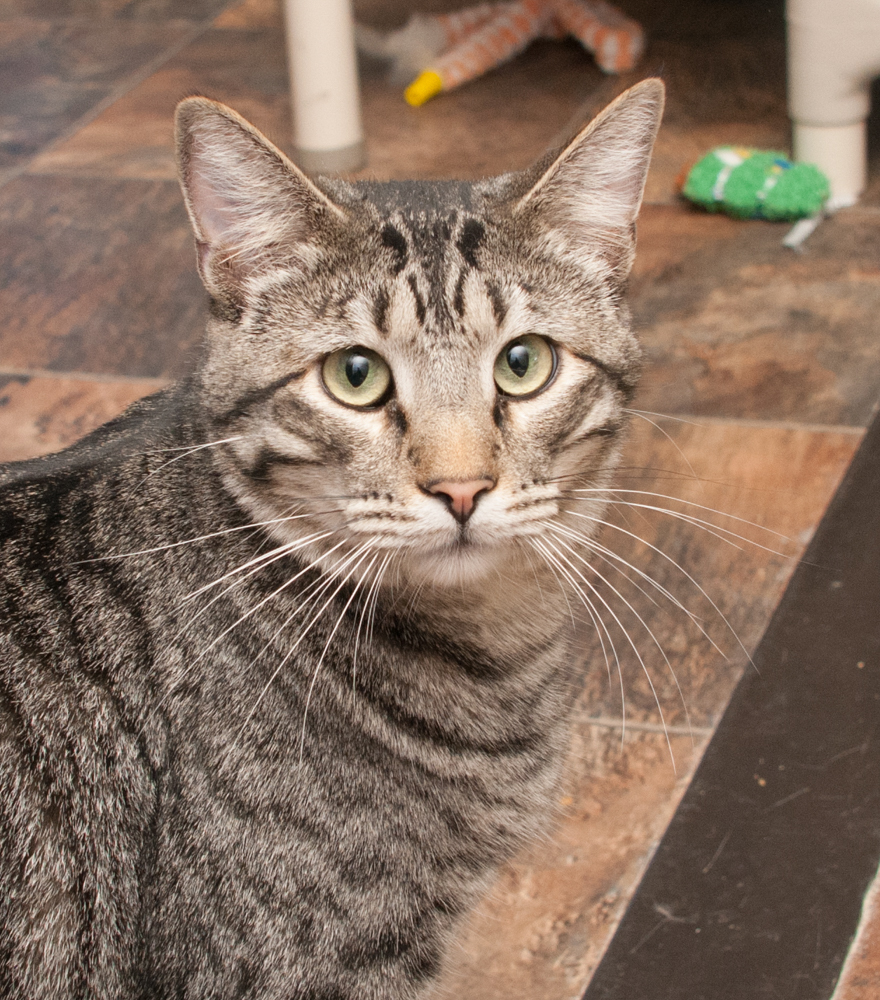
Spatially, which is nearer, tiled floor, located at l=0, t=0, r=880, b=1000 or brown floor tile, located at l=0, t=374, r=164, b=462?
tiled floor, located at l=0, t=0, r=880, b=1000

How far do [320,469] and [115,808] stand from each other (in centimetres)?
40

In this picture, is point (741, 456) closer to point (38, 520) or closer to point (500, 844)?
point (500, 844)

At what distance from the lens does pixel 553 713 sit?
1490mm

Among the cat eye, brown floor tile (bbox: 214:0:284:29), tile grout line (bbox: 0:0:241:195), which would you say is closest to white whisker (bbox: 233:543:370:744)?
the cat eye

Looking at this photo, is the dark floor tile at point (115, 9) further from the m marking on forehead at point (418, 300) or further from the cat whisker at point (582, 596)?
the m marking on forehead at point (418, 300)

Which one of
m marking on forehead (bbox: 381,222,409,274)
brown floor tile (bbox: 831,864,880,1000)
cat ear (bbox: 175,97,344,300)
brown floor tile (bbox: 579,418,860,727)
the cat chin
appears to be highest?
cat ear (bbox: 175,97,344,300)

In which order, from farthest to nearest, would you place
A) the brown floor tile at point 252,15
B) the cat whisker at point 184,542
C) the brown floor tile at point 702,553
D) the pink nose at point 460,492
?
1. the brown floor tile at point 252,15
2. the brown floor tile at point 702,553
3. the cat whisker at point 184,542
4. the pink nose at point 460,492

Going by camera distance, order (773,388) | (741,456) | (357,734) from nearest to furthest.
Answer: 1. (357,734)
2. (741,456)
3. (773,388)

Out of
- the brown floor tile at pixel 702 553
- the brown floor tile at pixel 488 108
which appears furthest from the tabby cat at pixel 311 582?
the brown floor tile at pixel 488 108

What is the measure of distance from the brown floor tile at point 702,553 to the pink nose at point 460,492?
49 cm

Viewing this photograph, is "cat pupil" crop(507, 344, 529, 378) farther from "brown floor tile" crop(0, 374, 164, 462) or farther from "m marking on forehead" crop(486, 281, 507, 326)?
"brown floor tile" crop(0, 374, 164, 462)

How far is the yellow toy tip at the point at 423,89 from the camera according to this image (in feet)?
11.5

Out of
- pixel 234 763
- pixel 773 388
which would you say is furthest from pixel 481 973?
pixel 773 388

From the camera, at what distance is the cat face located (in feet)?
4.00
